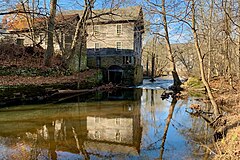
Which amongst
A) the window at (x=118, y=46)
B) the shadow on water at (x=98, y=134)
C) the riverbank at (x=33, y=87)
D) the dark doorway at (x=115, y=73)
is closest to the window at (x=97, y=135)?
the shadow on water at (x=98, y=134)

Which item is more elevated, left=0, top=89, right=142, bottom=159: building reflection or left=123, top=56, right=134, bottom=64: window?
left=123, top=56, right=134, bottom=64: window

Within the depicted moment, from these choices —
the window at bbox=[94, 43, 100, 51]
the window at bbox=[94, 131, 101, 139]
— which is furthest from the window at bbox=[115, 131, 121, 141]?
the window at bbox=[94, 43, 100, 51]

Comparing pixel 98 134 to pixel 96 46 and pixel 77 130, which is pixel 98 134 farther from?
pixel 96 46

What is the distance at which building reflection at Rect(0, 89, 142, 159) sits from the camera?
5.71 metres

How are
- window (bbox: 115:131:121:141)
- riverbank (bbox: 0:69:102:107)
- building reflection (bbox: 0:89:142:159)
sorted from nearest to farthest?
building reflection (bbox: 0:89:142:159), window (bbox: 115:131:121:141), riverbank (bbox: 0:69:102:107)

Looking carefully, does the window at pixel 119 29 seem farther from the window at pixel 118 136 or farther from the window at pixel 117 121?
the window at pixel 118 136

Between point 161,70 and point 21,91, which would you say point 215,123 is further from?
point 161,70

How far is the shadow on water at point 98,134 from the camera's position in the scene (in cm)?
534

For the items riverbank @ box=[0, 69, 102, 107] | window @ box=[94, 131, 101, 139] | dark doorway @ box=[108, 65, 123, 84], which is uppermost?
dark doorway @ box=[108, 65, 123, 84]

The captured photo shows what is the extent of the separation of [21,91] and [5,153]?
8.67 metres

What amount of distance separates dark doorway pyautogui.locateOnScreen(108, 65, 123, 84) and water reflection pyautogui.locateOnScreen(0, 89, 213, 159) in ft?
53.0

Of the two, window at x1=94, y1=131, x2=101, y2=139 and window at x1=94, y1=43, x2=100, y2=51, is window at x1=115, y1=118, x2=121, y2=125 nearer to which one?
window at x1=94, y1=131, x2=101, y2=139

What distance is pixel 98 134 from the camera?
7.00m

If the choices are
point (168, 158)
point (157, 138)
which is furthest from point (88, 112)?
point (168, 158)
